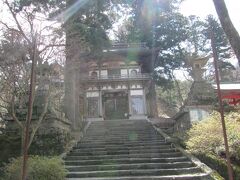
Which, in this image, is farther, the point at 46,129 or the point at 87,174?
the point at 46,129

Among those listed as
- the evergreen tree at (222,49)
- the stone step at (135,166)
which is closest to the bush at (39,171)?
the stone step at (135,166)

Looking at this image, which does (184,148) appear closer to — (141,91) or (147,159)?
(147,159)

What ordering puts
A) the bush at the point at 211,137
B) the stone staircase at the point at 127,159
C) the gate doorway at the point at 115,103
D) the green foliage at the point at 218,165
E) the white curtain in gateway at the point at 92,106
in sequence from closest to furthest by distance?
the green foliage at the point at 218,165 < the stone staircase at the point at 127,159 < the bush at the point at 211,137 < the white curtain in gateway at the point at 92,106 < the gate doorway at the point at 115,103

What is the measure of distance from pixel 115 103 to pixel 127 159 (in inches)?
781

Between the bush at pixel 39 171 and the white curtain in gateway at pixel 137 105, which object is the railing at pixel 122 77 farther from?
the bush at pixel 39 171

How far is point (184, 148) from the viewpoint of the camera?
47.3ft

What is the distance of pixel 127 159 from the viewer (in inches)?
514

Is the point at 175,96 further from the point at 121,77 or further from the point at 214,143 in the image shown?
the point at 214,143

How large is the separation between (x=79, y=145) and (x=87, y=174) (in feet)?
15.3

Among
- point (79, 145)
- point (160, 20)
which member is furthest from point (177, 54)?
point (79, 145)

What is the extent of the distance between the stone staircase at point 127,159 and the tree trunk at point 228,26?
410 cm

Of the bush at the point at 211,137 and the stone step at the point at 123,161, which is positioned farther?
the stone step at the point at 123,161

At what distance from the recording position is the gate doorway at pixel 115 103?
32500mm

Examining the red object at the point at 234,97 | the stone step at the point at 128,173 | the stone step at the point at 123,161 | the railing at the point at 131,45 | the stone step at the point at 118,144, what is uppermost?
the railing at the point at 131,45
